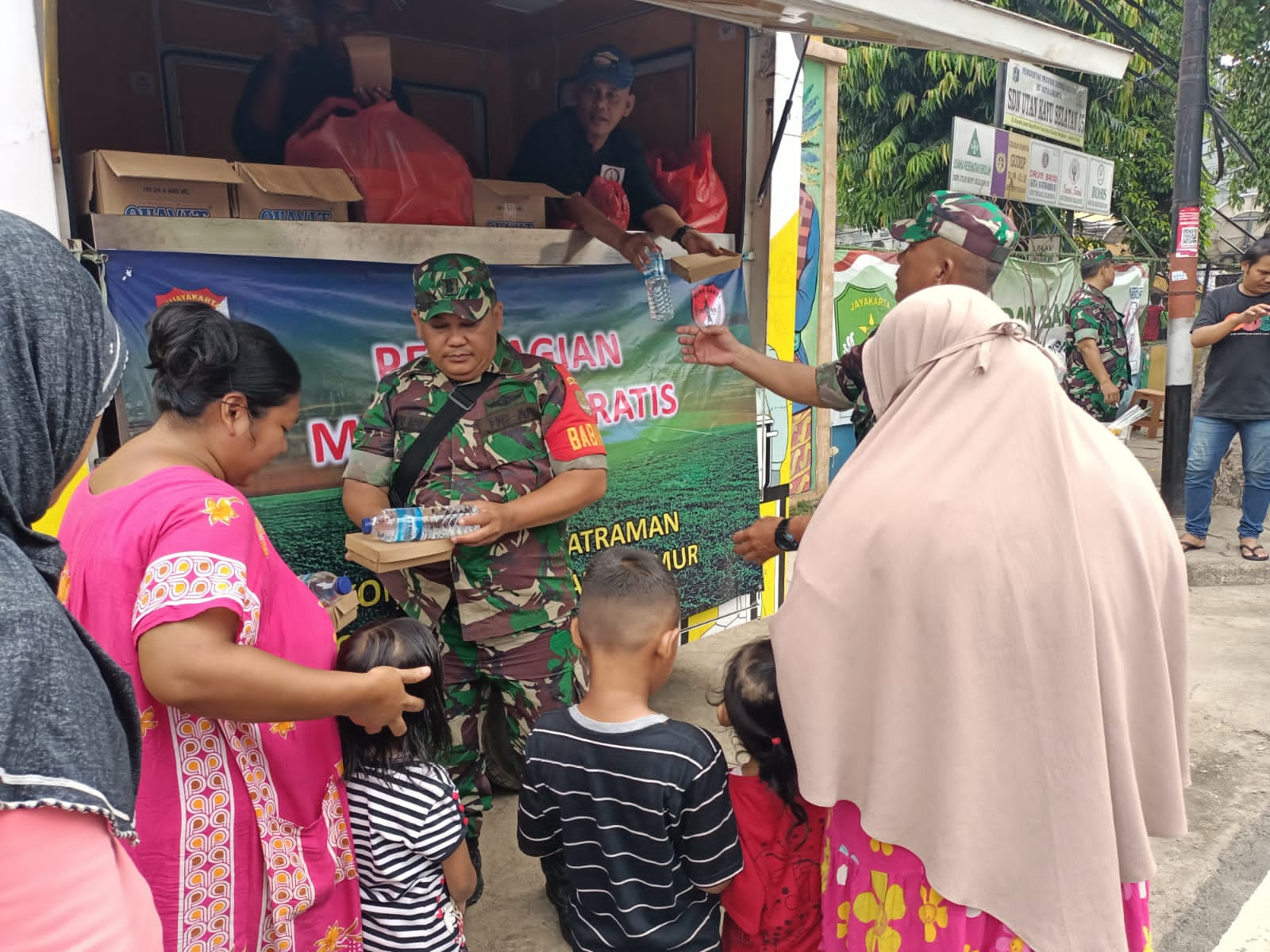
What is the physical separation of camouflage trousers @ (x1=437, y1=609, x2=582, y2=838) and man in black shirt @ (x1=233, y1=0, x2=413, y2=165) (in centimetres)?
174

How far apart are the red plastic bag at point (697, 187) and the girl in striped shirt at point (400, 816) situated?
7.18 ft

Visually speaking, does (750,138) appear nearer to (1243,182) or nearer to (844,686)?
(844,686)

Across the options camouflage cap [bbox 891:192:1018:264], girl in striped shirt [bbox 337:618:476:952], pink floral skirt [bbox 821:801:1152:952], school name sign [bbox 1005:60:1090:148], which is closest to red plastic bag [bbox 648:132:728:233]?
camouflage cap [bbox 891:192:1018:264]

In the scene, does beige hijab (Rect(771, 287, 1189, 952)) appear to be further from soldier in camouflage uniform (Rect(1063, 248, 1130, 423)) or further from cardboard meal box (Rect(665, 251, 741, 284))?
soldier in camouflage uniform (Rect(1063, 248, 1130, 423))

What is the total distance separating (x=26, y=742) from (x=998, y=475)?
131 cm

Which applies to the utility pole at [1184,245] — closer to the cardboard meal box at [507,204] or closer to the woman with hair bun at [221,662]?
the cardboard meal box at [507,204]

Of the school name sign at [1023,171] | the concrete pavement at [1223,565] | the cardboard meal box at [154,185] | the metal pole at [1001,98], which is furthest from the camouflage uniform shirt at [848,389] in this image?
the metal pole at [1001,98]

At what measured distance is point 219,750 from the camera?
4.93 feet

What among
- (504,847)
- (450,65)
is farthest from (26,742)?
(450,65)

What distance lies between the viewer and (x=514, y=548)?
2404mm

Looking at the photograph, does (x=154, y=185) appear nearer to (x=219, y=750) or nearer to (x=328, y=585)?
(x=328, y=585)

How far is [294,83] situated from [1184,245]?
640 centimetres

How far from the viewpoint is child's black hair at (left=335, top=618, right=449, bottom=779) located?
1.77 meters

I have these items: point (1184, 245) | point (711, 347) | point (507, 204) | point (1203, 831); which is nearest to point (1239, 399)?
point (1184, 245)
